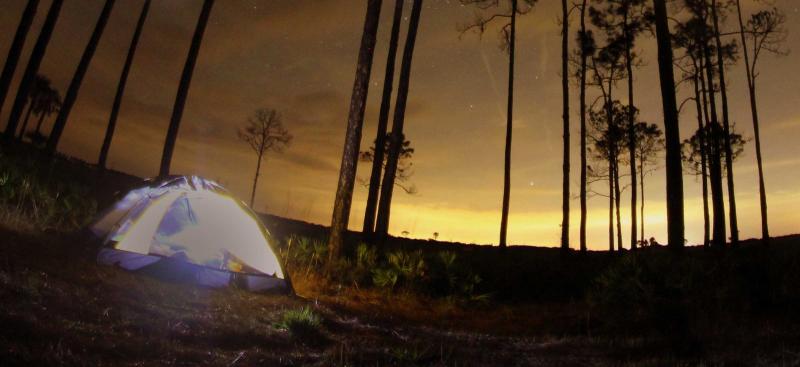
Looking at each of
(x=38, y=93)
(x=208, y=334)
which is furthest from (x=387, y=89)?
(x=38, y=93)

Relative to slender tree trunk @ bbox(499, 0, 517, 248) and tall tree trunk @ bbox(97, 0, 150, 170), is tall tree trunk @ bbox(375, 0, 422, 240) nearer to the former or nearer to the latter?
slender tree trunk @ bbox(499, 0, 517, 248)

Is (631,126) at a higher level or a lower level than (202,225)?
higher

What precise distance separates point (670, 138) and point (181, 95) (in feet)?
47.2

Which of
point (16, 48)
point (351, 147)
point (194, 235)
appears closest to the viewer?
point (194, 235)

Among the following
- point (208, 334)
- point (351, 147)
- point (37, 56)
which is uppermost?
point (37, 56)

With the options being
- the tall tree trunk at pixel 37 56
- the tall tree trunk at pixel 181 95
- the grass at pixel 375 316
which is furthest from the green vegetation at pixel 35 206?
the tall tree trunk at pixel 37 56

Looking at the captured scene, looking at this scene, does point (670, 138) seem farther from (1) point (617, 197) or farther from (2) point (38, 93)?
(2) point (38, 93)

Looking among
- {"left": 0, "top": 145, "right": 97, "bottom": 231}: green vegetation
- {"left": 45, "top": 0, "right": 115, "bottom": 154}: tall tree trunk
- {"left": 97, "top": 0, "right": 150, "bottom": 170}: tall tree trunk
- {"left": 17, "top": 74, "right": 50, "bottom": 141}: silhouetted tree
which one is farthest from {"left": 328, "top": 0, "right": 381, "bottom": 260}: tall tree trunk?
{"left": 17, "top": 74, "right": 50, "bottom": 141}: silhouetted tree

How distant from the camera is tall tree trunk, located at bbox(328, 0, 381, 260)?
1179 centimetres

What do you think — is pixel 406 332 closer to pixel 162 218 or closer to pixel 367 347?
pixel 367 347

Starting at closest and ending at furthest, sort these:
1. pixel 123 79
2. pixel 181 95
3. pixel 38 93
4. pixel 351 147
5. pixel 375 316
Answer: pixel 375 316 < pixel 351 147 < pixel 181 95 < pixel 123 79 < pixel 38 93

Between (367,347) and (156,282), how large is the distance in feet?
12.1

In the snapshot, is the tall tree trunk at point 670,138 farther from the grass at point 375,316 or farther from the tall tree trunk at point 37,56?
the tall tree trunk at point 37,56

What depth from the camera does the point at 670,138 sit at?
12016 millimetres
